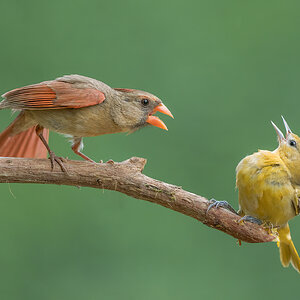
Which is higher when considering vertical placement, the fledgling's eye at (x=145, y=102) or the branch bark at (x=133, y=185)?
the fledgling's eye at (x=145, y=102)

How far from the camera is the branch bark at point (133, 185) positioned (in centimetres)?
256

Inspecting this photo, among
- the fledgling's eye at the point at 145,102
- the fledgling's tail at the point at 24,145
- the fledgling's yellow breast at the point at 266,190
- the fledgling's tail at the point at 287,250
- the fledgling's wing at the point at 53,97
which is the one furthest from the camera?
the fledgling's tail at the point at 287,250

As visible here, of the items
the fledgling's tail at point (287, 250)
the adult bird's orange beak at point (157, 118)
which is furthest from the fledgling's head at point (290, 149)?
the adult bird's orange beak at point (157, 118)

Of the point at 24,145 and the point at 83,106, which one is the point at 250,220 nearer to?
the point at 83,106

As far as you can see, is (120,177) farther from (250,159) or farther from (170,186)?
(250,159)

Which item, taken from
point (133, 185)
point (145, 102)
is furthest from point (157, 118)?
point (133, 185)

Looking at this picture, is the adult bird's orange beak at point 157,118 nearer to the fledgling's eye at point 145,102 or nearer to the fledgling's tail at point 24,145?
the fledgling's eye at point 145,102

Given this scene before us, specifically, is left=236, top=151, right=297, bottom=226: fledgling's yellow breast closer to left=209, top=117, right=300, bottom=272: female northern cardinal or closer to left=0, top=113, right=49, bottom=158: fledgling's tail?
left=209, top=117, right=300, bottom=272: female northern cardinal

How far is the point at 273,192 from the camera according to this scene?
2.78 m

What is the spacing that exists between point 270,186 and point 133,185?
2.60ft

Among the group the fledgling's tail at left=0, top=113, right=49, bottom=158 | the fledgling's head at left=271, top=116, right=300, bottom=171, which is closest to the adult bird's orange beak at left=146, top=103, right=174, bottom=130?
the fledgling's tail at left=0, top=113, right=49, bottom=158

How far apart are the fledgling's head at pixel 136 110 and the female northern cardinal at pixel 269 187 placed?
2.10 feet

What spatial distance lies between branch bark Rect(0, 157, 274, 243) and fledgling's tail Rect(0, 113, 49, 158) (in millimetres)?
402

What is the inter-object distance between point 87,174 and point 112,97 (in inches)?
16.7
